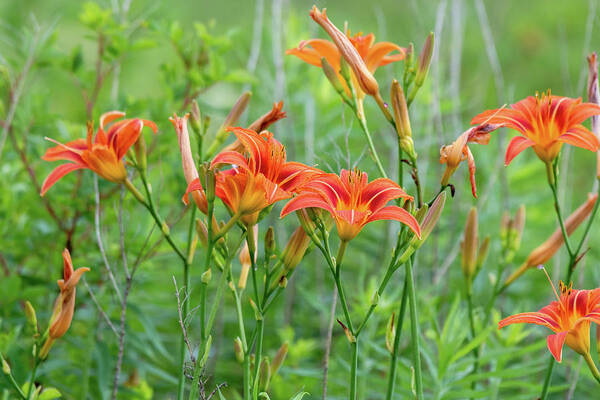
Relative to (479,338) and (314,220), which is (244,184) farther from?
(479,338)

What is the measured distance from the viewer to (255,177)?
0.57 m

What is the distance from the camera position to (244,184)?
577mm

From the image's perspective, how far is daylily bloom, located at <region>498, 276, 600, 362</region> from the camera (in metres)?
0.58

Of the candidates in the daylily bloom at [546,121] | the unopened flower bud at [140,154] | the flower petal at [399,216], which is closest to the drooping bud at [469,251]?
the daylily bloom at [546,121]

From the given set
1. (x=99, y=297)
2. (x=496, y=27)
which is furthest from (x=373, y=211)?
(x=496, y=27)

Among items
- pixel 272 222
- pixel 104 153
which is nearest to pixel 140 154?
pixel 104 153

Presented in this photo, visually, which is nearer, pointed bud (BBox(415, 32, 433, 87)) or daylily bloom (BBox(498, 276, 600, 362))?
daylily bloom (BBox(498, 276, 600, 362))

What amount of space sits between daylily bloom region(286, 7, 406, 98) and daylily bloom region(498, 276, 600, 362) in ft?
0.87

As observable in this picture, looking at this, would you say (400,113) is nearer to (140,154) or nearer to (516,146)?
(516,146)

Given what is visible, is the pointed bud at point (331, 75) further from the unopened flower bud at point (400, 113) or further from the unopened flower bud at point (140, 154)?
the unopened flower bud at point (140, 154)

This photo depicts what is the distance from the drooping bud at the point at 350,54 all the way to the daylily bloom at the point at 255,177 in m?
0.13

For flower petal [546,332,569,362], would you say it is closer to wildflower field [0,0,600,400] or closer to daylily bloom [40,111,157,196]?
wildflower field [0,0,600,400]

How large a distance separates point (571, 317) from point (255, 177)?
0.31 meters

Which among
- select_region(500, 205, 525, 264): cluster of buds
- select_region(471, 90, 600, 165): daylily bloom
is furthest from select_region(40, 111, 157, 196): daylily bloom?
select_region(500, 205, 525, 264): cluster of buds
